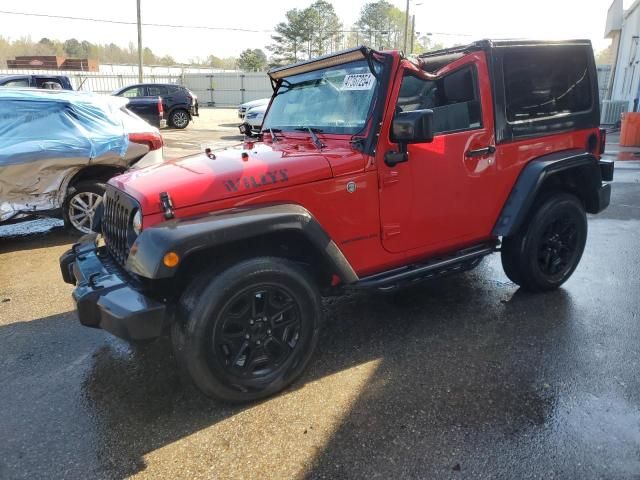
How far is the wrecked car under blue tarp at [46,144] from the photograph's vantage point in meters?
5.48

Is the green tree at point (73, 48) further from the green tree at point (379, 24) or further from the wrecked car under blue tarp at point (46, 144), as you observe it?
the wrecked car under blue tarp at point (46, 144)

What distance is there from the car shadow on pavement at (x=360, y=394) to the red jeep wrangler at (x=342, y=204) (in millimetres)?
403

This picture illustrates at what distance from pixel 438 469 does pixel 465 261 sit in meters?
1.72

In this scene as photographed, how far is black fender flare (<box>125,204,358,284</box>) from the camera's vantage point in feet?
7.92

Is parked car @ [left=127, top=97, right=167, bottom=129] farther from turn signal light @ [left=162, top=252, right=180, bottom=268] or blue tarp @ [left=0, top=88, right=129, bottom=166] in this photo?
turn signal light @ [left=162, top=252, right=180, bottom=268]

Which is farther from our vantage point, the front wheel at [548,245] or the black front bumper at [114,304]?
the front wheel at [548,245]

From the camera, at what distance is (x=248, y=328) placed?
275cm

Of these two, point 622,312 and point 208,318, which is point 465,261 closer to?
point 622,312

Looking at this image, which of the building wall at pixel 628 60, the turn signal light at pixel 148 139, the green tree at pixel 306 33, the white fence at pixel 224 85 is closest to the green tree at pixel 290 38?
the green tree at pixel 306 33

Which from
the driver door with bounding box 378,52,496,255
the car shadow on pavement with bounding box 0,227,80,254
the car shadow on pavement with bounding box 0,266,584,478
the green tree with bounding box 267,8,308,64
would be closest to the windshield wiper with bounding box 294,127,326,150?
the driver door with bounding box 378,52,496,255

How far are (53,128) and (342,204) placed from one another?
455 cm

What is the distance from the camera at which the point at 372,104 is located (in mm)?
3105

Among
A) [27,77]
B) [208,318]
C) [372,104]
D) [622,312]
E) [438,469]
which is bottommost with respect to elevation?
[438,469]

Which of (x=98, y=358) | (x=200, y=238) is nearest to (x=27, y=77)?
(x=98, y=358)
